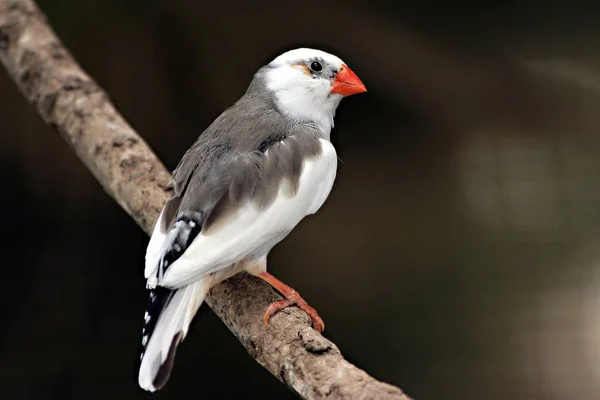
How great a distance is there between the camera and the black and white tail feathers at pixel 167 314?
1331 mm

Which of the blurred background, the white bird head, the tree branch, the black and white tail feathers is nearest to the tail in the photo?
the black and white tail feathers

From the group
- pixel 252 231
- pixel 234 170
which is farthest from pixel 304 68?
pixel 252 231

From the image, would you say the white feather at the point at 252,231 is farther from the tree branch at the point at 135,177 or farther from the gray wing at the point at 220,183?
the tree branch at the point at 135,177

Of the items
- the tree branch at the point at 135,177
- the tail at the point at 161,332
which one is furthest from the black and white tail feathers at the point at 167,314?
the tree branch at the point at 135,177

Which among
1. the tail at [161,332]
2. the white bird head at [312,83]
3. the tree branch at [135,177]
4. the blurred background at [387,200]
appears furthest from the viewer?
the blurred background at [387,200]

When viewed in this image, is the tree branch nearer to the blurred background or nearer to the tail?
the tail

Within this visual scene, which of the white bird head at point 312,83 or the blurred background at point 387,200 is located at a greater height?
the white bird head at point 312,83

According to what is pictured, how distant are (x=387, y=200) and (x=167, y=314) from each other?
1594 mm

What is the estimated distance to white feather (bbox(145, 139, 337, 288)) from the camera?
1354mm

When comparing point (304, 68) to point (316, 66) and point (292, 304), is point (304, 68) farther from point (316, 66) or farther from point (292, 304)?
point (292, 304)

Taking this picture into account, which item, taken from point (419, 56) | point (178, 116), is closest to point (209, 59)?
point (178, 116)

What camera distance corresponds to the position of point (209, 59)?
9.04 ft

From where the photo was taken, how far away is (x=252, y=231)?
1.42m

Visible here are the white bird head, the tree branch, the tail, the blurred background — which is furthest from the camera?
the blurred background
